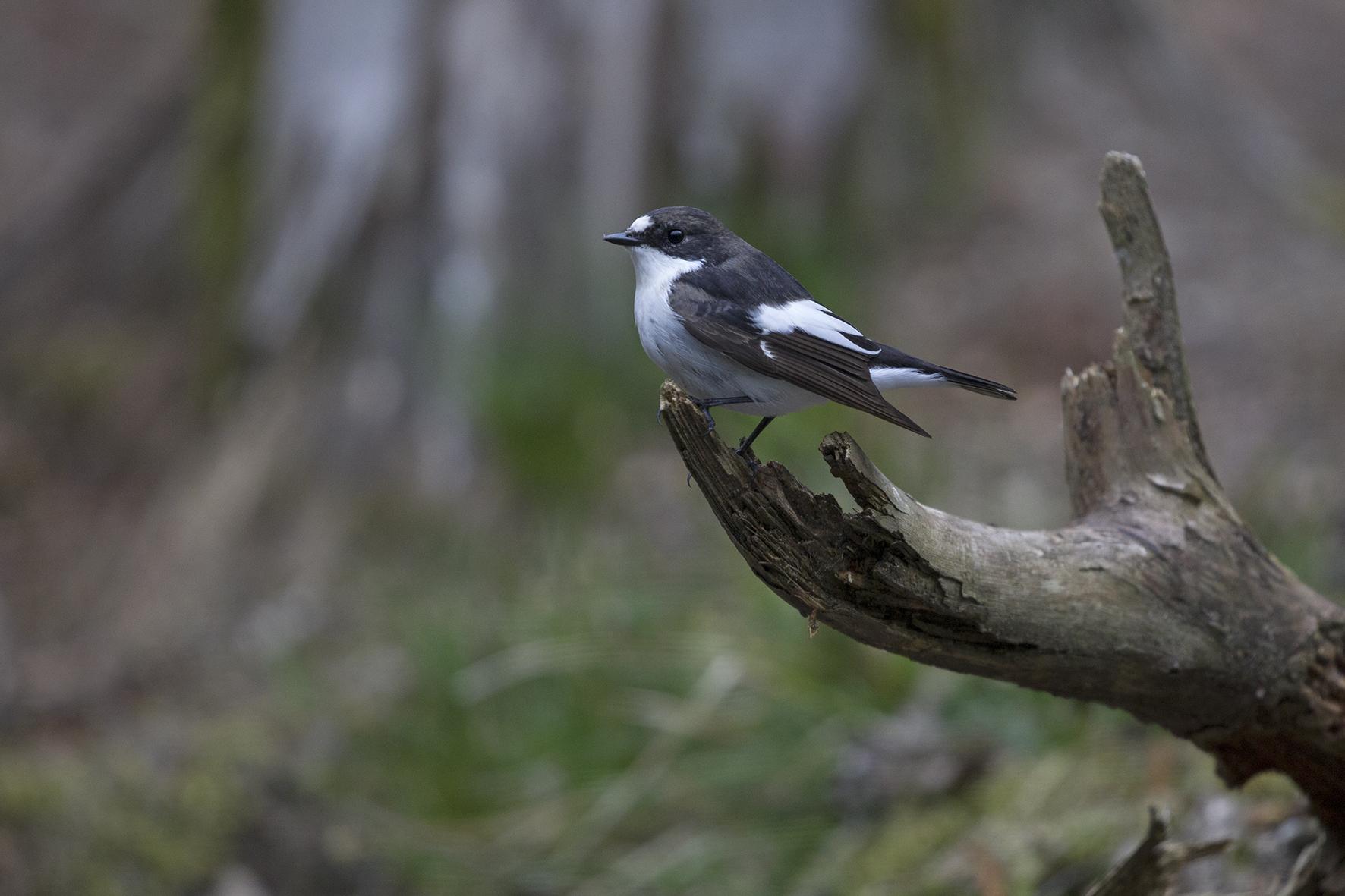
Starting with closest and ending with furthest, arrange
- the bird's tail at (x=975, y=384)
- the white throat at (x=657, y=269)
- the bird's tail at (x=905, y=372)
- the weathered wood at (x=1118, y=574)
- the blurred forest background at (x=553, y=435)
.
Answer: the weathered wood at (x=1118, y=574), the bird's tail at (x=975, y=384), the bird's tail at (x=905, y=372), the white throat at (x=657, y=269), the blurred forest background at (x=553, y=435)

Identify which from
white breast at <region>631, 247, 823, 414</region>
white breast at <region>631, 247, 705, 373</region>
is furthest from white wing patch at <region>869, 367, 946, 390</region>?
white breast at <region>631, 247, 705, 373</region>

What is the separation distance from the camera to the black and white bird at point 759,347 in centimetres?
228

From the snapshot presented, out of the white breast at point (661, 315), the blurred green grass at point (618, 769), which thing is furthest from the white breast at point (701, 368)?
the blurred green grass at point (618, 769)

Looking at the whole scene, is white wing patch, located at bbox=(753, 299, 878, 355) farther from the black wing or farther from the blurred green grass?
the blurred green grass

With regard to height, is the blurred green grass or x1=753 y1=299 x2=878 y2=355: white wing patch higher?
x1=753 y1=299 x2=878 y2=355: white wing patch

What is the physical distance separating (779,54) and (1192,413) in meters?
4.70

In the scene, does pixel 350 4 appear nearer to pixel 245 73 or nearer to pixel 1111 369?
pixel 245 73

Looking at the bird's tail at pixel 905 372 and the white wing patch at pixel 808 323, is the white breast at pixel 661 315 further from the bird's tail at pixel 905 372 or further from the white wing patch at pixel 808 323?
the bird's tail at pixel 905 372

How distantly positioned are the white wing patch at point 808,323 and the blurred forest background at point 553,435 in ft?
5.53

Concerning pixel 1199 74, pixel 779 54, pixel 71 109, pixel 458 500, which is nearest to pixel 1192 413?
pixel 458 500

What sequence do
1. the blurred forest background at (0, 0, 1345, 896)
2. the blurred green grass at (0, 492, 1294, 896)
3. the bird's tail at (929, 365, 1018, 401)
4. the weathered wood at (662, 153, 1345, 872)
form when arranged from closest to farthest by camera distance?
the weathered wood at (662, 153, 1345, 872) → the bird's tail at (929, 365, 1018, 401) → the blurred green grass at (0, 492, 1294, 896) → the blurred forest background at (0, 0, 1345, 896)

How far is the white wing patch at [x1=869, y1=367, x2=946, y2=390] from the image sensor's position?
2.41 m

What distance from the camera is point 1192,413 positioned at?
2.66m

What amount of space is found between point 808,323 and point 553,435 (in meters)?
3.80
